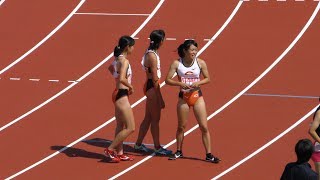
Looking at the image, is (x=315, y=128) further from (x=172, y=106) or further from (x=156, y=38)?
(x=172, y=106)

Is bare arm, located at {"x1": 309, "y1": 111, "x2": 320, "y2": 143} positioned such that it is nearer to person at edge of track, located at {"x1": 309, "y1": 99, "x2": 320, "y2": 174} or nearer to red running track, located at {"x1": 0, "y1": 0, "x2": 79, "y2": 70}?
person at edge of track, located at {"x1": 309, "y1": 99, "x2": 320, "y2": 174}

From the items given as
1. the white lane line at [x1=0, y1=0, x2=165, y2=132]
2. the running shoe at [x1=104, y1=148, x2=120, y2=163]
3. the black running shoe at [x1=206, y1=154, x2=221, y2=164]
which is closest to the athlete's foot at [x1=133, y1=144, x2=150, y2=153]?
→ the running shoe at [x1=104, y1=148, x2=120, y2=163]

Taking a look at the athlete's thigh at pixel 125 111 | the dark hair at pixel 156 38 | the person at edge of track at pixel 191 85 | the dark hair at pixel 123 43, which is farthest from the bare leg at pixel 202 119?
the dark hair at pixel 123 43

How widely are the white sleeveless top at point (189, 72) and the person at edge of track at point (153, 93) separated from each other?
1.70 feet

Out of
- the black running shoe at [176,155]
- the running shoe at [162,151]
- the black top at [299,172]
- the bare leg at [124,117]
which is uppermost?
the bare leg at [124,117]

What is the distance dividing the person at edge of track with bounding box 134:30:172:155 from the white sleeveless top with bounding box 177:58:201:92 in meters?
0.52

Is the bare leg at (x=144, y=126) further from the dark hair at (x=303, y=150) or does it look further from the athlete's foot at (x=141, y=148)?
the dark hair at (x=303, y=150)

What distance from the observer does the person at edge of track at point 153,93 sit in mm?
15047

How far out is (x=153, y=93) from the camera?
1528 centimetres

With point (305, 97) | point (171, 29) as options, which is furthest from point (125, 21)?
point (305, 97)

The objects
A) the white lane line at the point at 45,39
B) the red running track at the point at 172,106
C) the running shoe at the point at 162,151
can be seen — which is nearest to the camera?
the red running track at the point at 172,106

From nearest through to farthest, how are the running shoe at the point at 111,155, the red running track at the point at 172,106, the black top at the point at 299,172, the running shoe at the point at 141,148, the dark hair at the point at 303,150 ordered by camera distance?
the black top at the point at 299,172 < the dark hair at the point at 303,150 < the red running track at the point at 172,106 < the running shoe at the point at 111,155 < the running shoe at the point at 141,148

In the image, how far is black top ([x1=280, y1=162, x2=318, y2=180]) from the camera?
377 inches

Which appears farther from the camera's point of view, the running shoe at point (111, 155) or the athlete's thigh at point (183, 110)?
the running shoe at point (111, 155)
